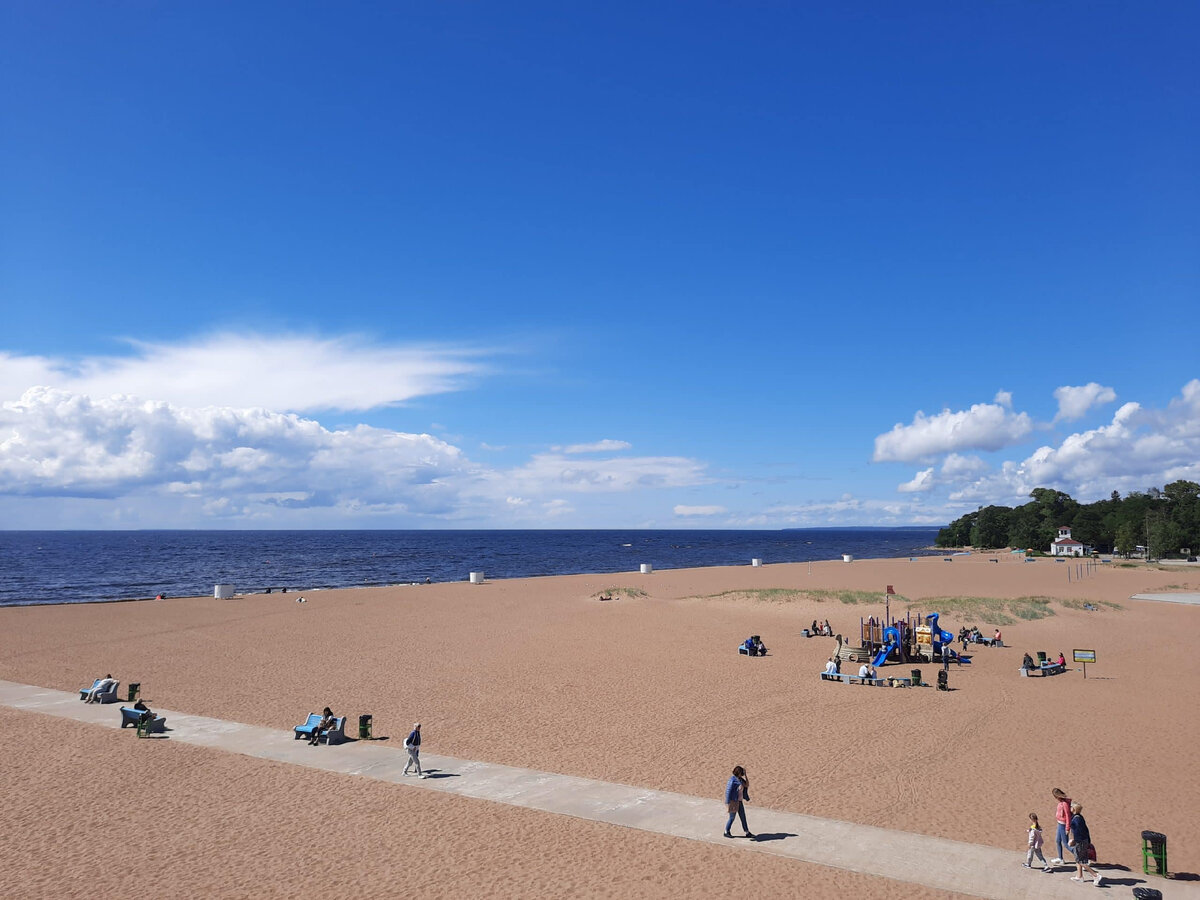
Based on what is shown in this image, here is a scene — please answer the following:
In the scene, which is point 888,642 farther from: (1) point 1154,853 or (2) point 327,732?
(2) point 327,732

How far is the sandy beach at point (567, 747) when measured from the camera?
1112 cm

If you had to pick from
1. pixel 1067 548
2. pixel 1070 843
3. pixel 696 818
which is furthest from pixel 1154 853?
pixel 1067 548

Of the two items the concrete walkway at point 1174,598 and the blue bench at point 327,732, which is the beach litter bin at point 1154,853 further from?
the concrete walkway at point 1174,598

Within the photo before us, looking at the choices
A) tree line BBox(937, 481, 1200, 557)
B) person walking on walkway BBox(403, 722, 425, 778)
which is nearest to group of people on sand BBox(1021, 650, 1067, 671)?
person walking on walkway BBox(403, 722, 425, 778)

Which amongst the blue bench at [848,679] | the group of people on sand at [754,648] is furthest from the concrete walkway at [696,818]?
the group of people on sand at [754,648]

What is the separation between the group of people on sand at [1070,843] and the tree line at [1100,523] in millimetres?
105551

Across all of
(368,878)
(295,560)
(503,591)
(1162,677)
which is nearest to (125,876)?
(368,878)

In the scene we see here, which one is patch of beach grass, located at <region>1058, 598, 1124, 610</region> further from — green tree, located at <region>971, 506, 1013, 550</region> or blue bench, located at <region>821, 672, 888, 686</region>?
green tree, located at <region>971, 506, 1013, 550</region>

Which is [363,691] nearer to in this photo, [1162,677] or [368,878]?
[368,878]

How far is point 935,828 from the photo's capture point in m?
12.4

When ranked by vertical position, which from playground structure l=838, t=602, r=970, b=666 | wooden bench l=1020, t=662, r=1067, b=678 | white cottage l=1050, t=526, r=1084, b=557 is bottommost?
wooden bench l=1020, t=662, r=1067, b=678

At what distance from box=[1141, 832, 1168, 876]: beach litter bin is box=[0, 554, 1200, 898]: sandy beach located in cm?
31

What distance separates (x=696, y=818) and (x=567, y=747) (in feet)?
15.9

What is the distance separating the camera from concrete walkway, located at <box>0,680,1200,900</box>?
1048 cm
